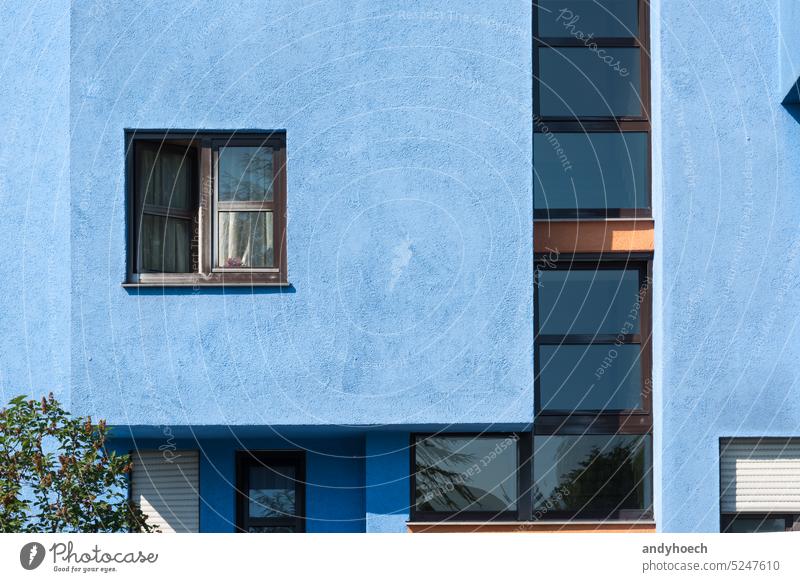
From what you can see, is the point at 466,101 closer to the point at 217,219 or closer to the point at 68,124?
the point at 217,219

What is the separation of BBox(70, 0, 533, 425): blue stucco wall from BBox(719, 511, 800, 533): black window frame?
218 centimetres

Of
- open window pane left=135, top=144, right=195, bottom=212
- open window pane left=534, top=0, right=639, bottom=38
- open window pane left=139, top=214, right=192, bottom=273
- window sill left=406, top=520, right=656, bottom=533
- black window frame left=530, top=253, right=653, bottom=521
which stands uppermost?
open window pane left=534, top=0, right=639, bottom=38

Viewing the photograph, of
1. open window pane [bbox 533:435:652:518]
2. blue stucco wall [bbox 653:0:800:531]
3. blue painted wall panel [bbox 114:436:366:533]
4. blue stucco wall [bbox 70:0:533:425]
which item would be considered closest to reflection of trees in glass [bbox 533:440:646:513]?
open window pane [bbox 533:435:652:518]

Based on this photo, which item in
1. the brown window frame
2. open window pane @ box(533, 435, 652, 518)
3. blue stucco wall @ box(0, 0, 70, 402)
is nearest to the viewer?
the brown window frame

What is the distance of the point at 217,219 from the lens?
34.5ft

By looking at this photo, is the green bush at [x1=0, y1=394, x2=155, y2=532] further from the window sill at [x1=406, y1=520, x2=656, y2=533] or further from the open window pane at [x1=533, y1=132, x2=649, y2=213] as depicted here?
the open window pane at [x1=533, y1=132, x2=649, y2=213]

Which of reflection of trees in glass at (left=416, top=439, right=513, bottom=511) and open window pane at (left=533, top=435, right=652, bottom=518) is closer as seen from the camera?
reflection of trees in glass at (left=416, top=439, right=513, bottom=511)

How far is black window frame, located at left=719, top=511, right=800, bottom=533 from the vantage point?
416 inches

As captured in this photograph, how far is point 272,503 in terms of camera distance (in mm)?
11297

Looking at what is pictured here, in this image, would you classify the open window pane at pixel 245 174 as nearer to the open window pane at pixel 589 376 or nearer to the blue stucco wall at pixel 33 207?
the blue stucco wall at pixel 33 207

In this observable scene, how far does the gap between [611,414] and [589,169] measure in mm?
2428

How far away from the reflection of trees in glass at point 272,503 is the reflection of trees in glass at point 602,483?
2.44m
